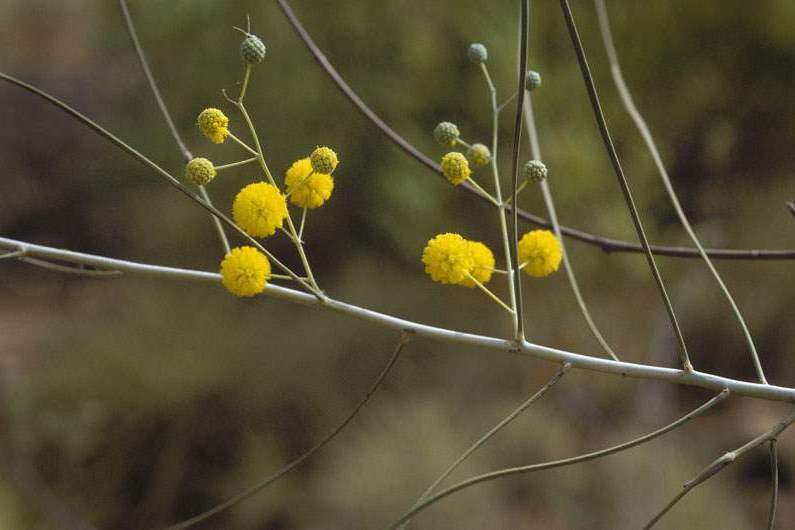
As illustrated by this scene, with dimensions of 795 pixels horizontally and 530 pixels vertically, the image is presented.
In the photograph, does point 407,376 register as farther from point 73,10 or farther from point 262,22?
point 73,10

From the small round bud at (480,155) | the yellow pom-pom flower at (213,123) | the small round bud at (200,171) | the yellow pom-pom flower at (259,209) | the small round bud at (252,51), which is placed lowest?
the yellow pom-pom flower at (259,209)

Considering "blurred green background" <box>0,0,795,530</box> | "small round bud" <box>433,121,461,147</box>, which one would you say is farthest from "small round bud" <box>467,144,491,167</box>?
"blurred green background" <box>0,0,795,530</box>

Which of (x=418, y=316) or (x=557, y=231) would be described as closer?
(x=557, y=231)

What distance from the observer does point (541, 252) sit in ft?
1.12

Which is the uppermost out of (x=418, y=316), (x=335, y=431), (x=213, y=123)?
(x=213, y=123)

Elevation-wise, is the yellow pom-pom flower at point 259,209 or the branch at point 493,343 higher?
the yellow pom-pom flower at point 259,209

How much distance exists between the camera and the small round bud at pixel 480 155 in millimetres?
348

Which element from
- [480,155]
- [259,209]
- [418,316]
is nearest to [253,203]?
[259,209]

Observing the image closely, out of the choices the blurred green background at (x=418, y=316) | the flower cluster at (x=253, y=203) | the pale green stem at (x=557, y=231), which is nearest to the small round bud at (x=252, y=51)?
the flower cluster at (x=253, y=203)

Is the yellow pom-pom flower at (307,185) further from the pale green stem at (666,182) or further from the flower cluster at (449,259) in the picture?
the pale green stem at (666,182)

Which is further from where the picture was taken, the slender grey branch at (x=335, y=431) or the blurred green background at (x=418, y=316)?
the blurred green background at (x=418, y=316)

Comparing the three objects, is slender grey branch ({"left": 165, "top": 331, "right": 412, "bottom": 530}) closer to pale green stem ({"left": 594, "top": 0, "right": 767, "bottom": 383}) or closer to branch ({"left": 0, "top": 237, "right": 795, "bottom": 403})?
branch ({"left": 0, "top": 237, "right": 795, "bottom": 403})

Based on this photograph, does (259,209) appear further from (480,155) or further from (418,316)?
(418,316)

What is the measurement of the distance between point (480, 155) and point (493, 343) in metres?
0.11
